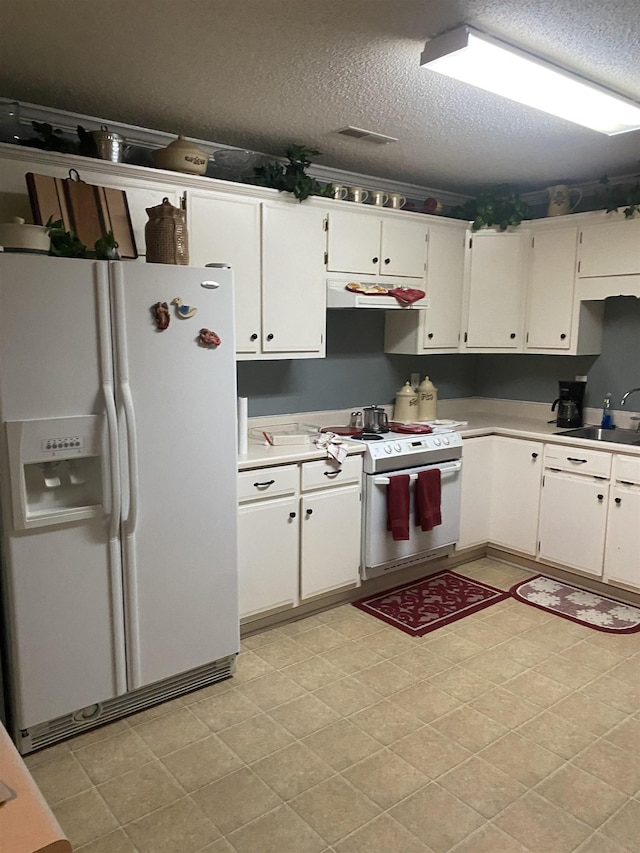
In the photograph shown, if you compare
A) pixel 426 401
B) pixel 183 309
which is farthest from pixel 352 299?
pixel 183 309

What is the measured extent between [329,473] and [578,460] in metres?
1.61

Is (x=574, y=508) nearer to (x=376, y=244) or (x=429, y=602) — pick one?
(x=429, y=602)

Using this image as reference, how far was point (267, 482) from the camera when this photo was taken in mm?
3262

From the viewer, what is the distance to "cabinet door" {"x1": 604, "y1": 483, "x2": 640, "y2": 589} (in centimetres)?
369

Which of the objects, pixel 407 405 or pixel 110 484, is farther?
pixel 407 405

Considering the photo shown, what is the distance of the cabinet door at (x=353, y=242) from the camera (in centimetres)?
373

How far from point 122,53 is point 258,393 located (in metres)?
1.97

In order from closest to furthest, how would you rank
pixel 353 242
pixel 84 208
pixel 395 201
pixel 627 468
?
pixel 84 208, pixel 627 468, pixel 353 242, pixel 395 201

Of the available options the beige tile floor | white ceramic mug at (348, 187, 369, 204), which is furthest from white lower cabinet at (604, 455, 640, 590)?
white ceramic mug at (348, 187, 369, 204)

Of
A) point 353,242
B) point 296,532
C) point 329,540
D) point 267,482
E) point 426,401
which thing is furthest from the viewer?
point 426,401

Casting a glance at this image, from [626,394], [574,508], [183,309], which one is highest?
[183,309]

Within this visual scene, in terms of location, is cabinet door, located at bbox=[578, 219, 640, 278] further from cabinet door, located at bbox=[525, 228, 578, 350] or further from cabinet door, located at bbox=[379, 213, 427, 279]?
cabinet door, located at bbox=[379, 213, 427, 279]

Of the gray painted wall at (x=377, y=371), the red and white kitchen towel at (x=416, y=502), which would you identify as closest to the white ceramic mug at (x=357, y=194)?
the gray painted wall at (x=377, y=371)

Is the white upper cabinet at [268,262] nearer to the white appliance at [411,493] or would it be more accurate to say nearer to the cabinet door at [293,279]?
the cabinet door at [293,279]
